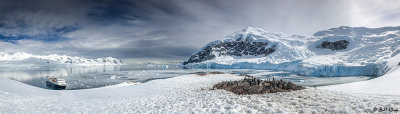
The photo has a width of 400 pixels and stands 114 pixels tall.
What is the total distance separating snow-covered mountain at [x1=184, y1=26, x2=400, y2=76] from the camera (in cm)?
5475

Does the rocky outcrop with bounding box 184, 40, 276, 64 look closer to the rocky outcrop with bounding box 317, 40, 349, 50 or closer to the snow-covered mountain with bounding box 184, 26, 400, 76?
the snow-covered mountain with bounding box 184, 26, 400, 76

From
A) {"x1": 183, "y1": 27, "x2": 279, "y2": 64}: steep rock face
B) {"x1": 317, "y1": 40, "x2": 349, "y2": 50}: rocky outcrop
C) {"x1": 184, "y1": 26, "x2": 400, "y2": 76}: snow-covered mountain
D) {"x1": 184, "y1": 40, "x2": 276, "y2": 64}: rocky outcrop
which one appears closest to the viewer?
{"x1": 184, "y1": 26, "x2": 400, "y2": 76}: snow-covered mountain

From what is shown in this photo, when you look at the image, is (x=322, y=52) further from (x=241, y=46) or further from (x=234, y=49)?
(x=234, y=49)

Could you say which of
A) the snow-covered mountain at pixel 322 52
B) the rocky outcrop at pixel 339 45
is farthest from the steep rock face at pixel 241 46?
the rocky outcrop at pixel 339 45

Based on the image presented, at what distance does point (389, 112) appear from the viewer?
6.09 metres

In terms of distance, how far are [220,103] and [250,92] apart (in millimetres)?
3520

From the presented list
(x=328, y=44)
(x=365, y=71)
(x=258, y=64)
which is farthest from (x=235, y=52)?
(x=365, y=71)

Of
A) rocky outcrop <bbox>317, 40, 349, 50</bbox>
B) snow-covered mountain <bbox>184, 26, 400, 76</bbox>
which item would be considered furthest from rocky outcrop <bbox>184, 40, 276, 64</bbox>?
rocky outcrop <bbox>317, 40, 349, 50</bbox>

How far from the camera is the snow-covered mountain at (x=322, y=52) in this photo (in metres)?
54.8

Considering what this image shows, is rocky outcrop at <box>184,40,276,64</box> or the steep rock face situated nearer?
the steep rock face

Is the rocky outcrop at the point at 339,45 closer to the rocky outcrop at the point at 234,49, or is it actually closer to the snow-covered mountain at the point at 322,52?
the snow-covered mountain at the point at 322,52

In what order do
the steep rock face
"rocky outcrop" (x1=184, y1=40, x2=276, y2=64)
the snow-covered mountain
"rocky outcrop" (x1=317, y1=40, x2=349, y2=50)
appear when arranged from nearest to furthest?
the snow-covered mountain, "rocky outcrop" (x1=317, y1=40, x2=349, y2=50), the steep rock face, "rocky outcrop" (x1=184, y1=40, x2=276, y2=64)

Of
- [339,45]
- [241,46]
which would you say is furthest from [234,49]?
[339,45]

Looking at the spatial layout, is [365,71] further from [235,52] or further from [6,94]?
[235,52]
